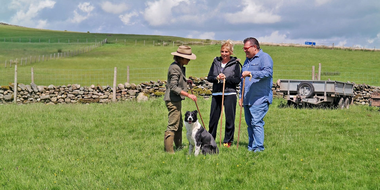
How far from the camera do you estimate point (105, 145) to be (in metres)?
7.86

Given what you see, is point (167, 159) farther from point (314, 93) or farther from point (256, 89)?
point (314, 93)

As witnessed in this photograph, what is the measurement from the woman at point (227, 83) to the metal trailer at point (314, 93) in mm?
8552

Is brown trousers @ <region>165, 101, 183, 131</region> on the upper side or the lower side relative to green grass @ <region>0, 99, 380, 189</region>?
upper

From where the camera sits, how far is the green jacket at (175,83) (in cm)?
629

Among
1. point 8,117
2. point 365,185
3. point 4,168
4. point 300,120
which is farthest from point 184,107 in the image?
point 365,185

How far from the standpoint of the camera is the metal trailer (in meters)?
15.1

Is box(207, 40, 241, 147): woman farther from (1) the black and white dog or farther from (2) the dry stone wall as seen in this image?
(2) the dry stone wall

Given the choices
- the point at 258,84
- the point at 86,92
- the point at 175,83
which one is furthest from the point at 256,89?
the point at 86,92

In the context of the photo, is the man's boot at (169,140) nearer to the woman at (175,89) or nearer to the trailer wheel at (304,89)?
the woman at (175,89)

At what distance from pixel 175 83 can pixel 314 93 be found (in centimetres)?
1055

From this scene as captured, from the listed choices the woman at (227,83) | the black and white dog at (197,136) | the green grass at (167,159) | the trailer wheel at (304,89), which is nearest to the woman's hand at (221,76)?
the woman at (227,83)

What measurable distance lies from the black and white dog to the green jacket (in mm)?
393

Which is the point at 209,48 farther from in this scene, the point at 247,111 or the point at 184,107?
the point at 247,111

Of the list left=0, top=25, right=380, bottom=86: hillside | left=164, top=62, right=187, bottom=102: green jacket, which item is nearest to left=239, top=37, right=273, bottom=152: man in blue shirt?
left=164, top=62, right=187, bottom=102: green jacket
